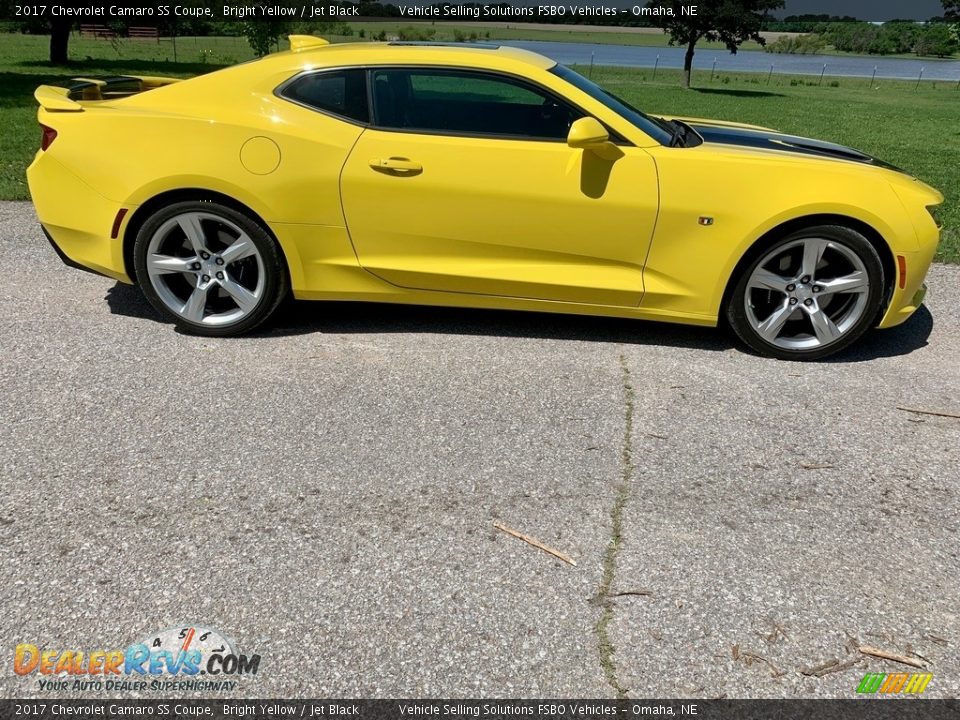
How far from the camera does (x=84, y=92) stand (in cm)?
439

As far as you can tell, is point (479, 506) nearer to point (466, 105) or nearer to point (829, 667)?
point (829, 667)

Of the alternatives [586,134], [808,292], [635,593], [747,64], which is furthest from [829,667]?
[747,64]

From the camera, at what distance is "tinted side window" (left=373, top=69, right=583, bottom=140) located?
13.1 ft

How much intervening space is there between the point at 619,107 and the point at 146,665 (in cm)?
344

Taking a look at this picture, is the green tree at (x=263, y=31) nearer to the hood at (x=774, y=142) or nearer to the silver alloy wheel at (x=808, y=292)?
the hood at (x=774, y=142)

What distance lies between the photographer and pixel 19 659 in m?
2.14

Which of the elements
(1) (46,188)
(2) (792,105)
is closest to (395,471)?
(1) (46,188)

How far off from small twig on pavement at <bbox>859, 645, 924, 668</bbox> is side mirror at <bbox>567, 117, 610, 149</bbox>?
2.49 metres

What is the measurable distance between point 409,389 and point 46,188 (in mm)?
2330

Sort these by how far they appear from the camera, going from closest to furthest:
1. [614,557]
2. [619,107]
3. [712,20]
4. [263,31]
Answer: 1. [614,557]
2. [619,107]
3. [263,31]
4. [712,20]

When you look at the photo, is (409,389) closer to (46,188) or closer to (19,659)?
(19,659)

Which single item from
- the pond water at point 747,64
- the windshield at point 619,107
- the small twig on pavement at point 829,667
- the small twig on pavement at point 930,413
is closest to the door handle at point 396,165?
the windshield at point 619,107

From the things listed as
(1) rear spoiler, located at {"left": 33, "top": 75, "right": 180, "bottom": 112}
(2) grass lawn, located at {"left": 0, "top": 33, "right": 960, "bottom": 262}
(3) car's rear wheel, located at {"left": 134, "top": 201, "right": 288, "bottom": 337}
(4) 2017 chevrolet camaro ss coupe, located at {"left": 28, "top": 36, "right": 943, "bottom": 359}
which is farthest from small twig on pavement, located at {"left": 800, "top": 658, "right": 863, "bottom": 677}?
(2) grass lawn, located at {"left": 0, "top": 33, "right": 960, "bottom": 262}

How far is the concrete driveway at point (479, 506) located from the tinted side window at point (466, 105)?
45.6 inches
